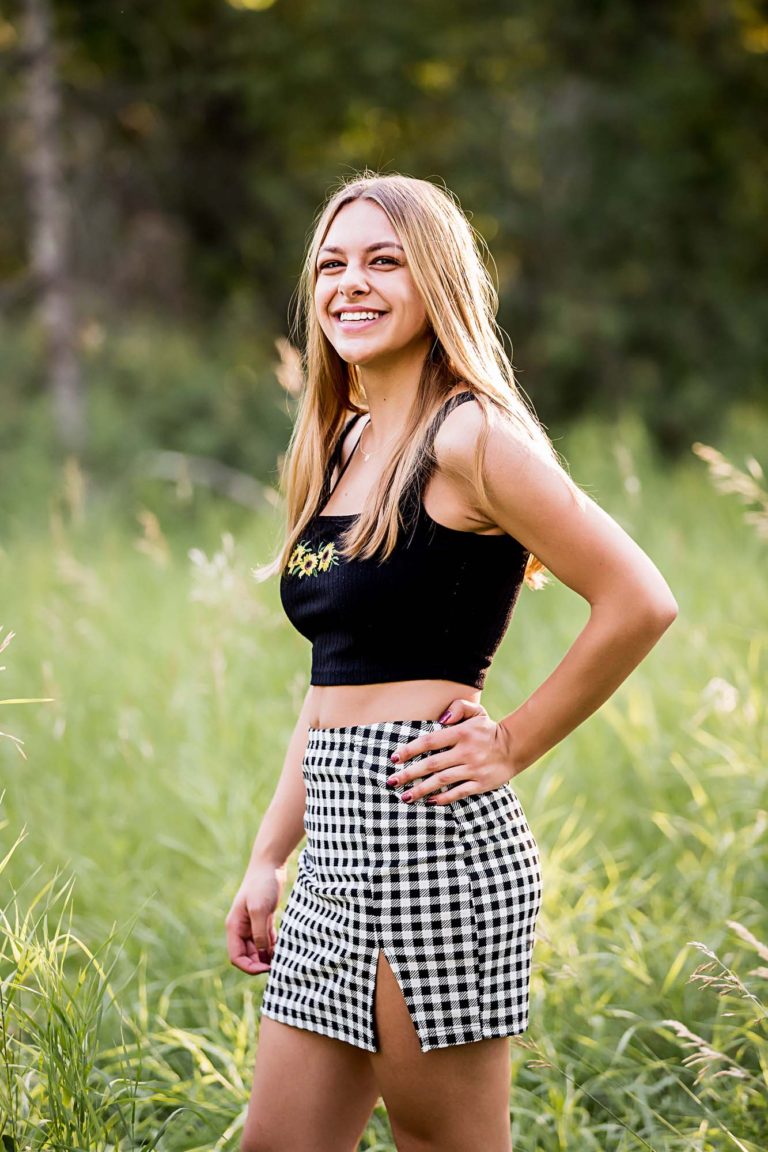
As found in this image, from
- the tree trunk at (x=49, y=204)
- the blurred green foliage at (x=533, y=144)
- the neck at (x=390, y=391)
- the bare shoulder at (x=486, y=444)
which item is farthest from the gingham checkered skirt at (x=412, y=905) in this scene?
the blurred green foliage at (x=533, y=144)

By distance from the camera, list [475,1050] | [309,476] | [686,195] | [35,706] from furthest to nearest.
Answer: [686,195] → [35,706] → [309,476] → [475,1050]

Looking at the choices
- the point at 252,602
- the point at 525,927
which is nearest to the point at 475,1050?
the point at 525,927

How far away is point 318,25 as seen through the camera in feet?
42.3

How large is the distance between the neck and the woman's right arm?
0.48 m

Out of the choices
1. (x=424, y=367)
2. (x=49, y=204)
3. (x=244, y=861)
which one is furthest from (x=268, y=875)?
(x=49, y=204)

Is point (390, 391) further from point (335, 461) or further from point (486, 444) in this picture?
point (486, 444)

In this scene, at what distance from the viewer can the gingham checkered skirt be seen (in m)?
1.65

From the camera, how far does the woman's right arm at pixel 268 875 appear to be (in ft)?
6.68

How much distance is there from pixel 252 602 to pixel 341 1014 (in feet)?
6.93

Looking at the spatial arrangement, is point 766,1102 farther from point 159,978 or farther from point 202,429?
point 202,429

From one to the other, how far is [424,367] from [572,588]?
441 millimetres

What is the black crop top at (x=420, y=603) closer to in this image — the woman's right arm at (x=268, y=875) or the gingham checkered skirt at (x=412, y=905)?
the gingham checkered skirt at (x=412, y=905)

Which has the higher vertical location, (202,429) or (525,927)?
(202,429)

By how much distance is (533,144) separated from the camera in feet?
45.0
